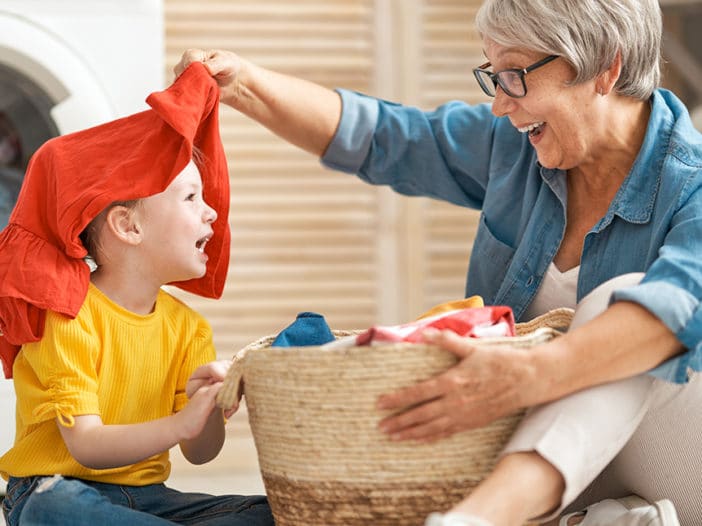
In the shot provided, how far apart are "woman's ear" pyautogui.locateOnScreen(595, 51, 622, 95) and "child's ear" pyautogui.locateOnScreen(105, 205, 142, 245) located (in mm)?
721

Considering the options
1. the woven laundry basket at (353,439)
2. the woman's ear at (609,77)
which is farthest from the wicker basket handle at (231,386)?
the woman's ear at (609,77)

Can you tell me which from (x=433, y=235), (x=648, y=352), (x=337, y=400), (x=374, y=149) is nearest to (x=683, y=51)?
(x=433, y=235)

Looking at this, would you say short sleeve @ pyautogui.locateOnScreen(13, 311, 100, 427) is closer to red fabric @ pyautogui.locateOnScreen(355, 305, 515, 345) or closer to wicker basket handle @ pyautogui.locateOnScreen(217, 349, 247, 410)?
wicker basket handle @ pyautogui.locateOnScreen(217, 349, 247, 410)

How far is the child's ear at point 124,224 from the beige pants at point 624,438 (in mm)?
601

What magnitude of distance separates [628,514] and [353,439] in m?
0.43

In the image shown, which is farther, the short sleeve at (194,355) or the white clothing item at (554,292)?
the white clothing item at (554,292)

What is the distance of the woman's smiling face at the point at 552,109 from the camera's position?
1523 mm

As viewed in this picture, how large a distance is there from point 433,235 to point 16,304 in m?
1.66

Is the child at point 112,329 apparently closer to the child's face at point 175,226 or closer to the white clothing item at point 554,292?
the child's face at point 175,226

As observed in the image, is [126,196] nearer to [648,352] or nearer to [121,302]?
[121,302]

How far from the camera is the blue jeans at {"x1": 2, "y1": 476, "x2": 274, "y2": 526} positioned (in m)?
1.30

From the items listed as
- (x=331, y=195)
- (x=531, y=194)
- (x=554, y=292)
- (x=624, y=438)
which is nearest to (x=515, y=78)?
(x=531, y=194)

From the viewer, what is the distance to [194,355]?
4.94 ft

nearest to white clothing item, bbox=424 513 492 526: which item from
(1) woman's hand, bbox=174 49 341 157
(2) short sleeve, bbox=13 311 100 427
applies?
(2) short sleeve, bbox=13 311 100 427
